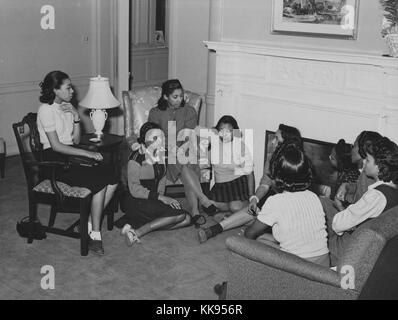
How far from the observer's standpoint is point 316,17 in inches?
189

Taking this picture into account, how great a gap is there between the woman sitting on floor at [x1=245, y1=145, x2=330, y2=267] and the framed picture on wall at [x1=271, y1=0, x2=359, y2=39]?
193 centimetres

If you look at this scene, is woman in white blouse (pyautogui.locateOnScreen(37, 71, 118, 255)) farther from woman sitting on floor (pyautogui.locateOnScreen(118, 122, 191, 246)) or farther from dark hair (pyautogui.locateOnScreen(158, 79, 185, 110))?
dark hair (pyautogui.locateOnScreen(158, 79, 185, 110))

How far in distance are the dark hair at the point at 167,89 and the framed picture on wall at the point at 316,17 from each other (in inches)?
36.6

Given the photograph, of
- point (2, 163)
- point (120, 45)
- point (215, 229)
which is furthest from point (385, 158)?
point (120, 45)

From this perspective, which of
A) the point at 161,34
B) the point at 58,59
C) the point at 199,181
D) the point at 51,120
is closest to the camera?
the point at 51,120

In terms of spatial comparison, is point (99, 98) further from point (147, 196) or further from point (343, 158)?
point (343, 158)

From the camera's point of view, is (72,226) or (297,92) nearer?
(72,226)

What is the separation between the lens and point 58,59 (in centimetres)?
694

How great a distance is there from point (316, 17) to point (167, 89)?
4.51 ft

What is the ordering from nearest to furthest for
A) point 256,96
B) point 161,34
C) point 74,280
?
point 74,280 < point 256,96 < point 161,34

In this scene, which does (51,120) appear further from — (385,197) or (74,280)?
(385,197)

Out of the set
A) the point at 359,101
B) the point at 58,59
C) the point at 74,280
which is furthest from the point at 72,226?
the point at 58,59
